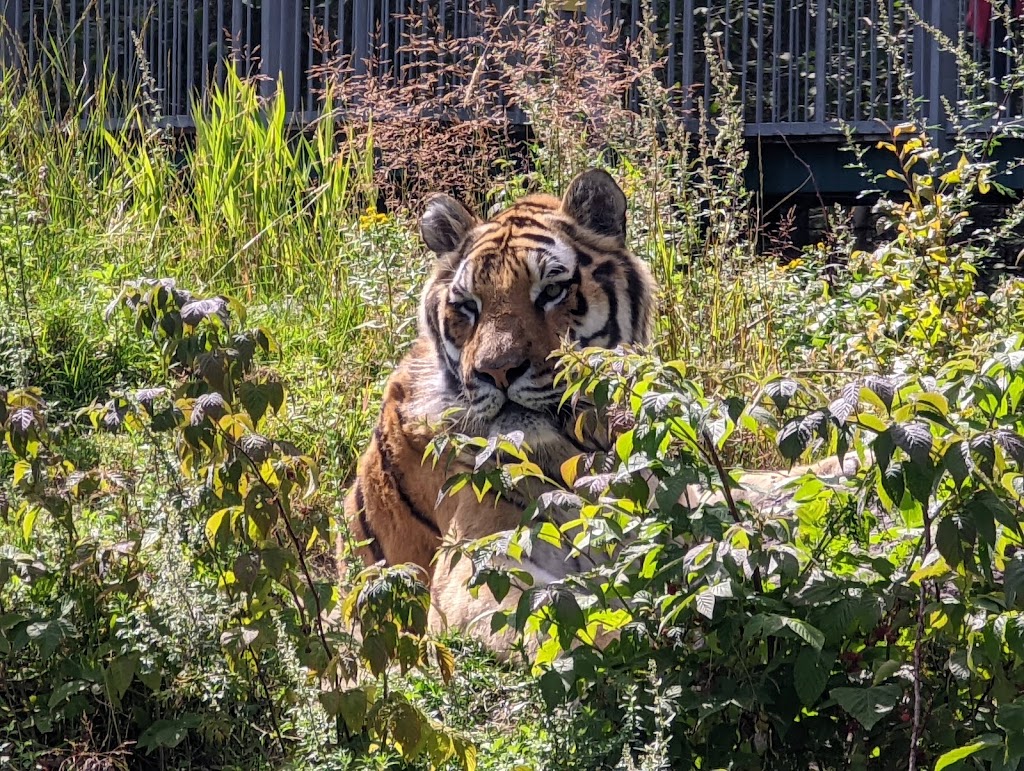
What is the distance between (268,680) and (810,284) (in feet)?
12.3

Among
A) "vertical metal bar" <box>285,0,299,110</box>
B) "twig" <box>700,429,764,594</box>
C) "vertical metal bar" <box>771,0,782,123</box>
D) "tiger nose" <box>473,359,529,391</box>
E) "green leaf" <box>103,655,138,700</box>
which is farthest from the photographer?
"vertical metal bar" <box>285,0,299,110</box>

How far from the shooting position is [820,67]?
34.0ft

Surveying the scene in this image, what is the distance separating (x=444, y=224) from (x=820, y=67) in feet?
21.5

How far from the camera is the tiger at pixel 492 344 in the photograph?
13.2ft

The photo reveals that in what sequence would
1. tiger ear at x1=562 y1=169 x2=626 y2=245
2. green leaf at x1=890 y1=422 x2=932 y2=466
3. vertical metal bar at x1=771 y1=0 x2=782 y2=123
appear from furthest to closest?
vertical metal bar at x1=771 y1=0 x2=782 y2=123 < tiger ear at x1=562 y1=169 x2=626 y2=245 < green leaf at x1=890 y1=422 x2=932 y2=466

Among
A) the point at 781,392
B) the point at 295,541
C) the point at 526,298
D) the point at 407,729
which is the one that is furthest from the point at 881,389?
the point at 526,298

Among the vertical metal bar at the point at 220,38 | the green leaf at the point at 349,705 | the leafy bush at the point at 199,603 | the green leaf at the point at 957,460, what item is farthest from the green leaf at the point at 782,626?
the vertical metal bar at the point at 220,38

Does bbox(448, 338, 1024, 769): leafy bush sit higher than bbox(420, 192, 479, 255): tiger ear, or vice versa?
bbox(420, 192, 479, 255): tiger ear

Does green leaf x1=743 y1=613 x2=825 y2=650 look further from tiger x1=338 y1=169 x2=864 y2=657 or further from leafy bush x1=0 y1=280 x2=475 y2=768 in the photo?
tiger x1=338 y1=169 x2=864 y2=657

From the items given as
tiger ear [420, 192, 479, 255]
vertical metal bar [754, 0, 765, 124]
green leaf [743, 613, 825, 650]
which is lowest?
green leaf [743, 613, 825, 650]

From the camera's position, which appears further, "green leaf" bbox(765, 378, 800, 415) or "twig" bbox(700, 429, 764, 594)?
"twig" bbox(700, 429, 764, 594)

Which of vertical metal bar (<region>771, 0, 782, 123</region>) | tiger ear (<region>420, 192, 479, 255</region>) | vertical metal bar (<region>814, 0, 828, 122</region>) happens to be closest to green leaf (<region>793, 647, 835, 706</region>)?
tiger ear (<region>420, 192, 479, 255</region>)

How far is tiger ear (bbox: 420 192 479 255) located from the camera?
4535mm

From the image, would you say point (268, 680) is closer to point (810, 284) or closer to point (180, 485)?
point (180, 485)
